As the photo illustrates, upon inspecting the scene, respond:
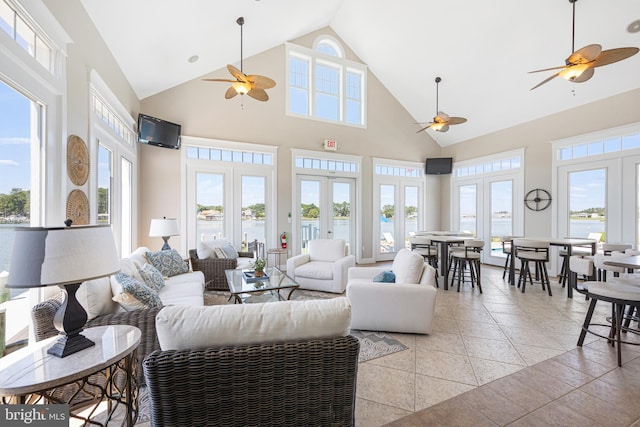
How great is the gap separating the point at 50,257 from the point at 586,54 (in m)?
4.90

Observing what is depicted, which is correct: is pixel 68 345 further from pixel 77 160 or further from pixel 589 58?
pixel 589 58

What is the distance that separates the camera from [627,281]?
2.95 metres

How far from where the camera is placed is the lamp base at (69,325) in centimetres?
140

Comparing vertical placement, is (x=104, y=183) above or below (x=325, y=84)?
below

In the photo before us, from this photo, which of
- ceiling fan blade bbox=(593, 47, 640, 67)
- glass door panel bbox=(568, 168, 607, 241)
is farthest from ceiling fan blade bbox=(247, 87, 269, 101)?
glass door panel bbox=(568, 168, 607, 241)

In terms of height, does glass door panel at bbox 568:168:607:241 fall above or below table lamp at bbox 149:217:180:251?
above

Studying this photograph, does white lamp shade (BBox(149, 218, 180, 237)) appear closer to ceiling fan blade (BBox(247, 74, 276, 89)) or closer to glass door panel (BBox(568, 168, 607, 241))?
ceiling fan blade (BBox(247, 74, 276, 89))

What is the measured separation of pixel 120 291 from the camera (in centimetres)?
215

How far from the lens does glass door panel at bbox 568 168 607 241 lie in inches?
197

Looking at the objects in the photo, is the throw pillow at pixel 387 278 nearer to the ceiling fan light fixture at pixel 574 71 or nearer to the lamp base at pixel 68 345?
the lamp base at pixel 68 345

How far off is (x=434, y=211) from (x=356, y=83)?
4150 millimetres

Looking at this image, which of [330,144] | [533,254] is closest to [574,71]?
[533,254]

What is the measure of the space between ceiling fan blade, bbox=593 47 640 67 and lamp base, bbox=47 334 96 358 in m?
5.03

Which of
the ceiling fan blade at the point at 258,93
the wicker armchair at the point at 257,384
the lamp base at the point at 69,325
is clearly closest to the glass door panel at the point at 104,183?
the ceiling fan blade at the point at 258,93
